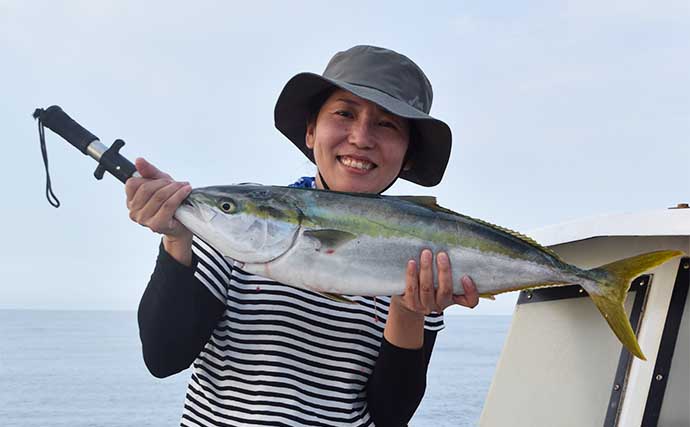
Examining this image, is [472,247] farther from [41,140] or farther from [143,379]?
[143,379]

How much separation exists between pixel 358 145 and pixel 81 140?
2.96 ft

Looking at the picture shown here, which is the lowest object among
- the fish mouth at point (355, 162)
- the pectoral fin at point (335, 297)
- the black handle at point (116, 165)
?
the pectoral fin at point (335, 297)

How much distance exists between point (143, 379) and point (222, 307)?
19.0 metres

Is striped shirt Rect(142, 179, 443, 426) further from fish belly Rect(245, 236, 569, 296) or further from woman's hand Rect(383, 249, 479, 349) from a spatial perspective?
fish belly Rect(245, 236, 569, 296)

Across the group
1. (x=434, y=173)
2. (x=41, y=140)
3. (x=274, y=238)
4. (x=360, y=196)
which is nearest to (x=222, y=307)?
(x=274, y=238)

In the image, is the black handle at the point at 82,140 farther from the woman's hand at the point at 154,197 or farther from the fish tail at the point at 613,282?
the fish tail at the point at 613,282

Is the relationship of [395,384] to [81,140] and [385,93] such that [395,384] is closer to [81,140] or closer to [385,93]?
[385,93]

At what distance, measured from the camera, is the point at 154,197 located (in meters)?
2.22

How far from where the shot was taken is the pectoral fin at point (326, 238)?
2.33m

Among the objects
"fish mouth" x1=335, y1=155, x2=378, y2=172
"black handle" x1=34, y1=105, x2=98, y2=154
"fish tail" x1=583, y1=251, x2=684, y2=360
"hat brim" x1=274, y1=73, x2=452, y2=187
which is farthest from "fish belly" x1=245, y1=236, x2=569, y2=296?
"black handle" x1=34, y1=105, x2=98, y2=154

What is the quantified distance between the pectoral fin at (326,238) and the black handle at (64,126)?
29.6 inches

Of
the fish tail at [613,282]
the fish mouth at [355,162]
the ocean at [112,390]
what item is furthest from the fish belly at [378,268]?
the ocean at [112,390]

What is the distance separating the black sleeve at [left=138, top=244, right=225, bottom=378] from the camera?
2479mm

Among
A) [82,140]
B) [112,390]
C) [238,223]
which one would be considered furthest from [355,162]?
[112,390]
